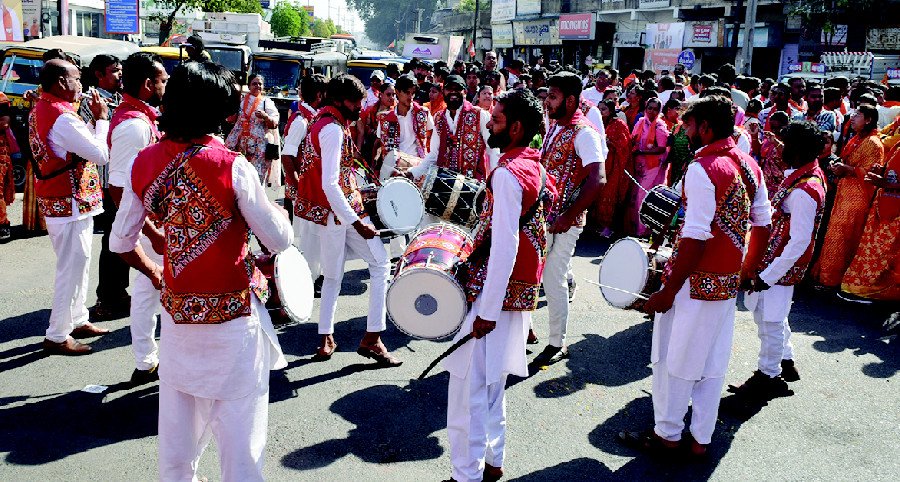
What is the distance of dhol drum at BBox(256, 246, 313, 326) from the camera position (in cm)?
350

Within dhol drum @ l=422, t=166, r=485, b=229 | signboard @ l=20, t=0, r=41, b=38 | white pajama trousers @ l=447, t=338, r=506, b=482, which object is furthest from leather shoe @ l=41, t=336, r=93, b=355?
signboard @ l=20, t=0, r=41, b=38

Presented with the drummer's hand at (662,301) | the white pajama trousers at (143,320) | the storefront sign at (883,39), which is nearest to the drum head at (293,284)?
the white pajama trousers at (143,320)

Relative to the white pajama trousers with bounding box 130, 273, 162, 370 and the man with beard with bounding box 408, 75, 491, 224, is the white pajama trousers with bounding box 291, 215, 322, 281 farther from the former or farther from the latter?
the man with beard with bounding box 408, 75, 491, 224

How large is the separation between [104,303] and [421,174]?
2.75 m

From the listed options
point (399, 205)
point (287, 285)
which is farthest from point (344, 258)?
point (287, 285)

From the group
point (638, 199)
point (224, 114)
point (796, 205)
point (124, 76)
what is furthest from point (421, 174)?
point (638, 199)

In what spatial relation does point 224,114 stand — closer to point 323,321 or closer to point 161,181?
point 161,181

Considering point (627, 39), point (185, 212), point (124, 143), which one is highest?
point (627, 39)

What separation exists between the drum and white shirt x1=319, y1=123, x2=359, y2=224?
1.90 metres

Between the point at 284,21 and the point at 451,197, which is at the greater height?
the point at 284,21

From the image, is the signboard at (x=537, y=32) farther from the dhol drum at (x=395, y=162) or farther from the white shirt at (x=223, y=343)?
the white shirt at (x=223, y=343)

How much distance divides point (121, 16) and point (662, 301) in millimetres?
32623

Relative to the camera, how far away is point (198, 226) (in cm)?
280

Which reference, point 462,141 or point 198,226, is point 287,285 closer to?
point 198,226
